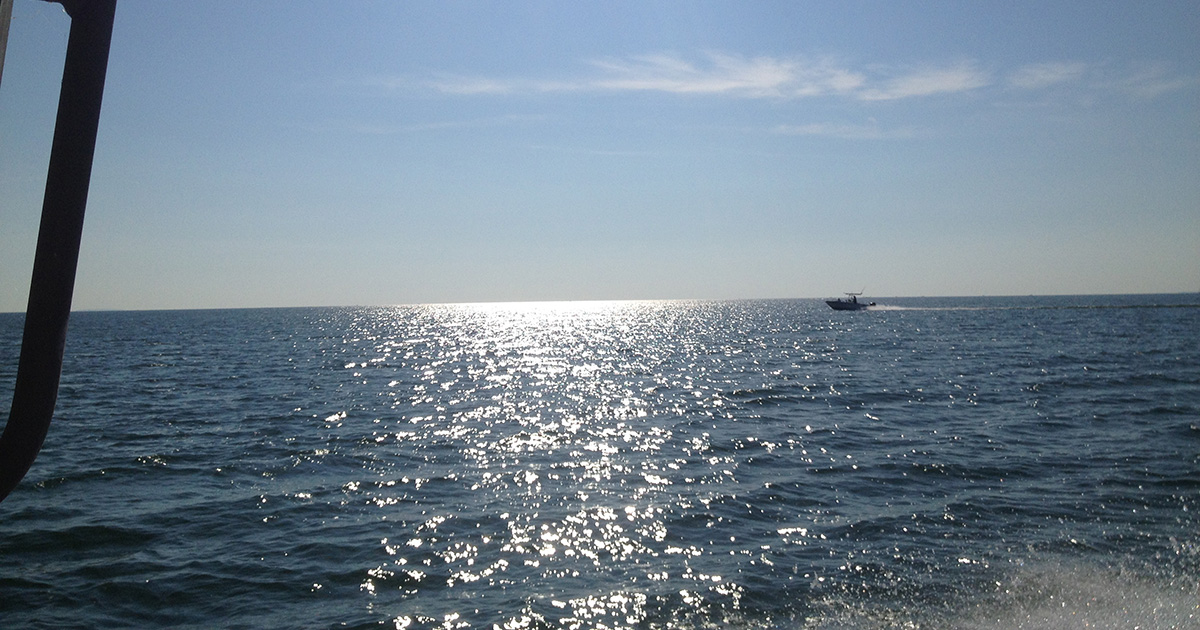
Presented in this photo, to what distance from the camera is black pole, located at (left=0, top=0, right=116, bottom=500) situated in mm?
1550

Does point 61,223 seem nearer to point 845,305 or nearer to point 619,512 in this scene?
point 619,512

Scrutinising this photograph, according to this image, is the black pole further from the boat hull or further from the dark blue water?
the boat hull

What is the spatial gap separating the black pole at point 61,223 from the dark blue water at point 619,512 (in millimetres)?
10441

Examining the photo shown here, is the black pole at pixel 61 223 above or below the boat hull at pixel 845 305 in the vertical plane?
below

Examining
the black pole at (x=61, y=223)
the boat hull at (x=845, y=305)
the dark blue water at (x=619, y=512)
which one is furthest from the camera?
Result: the boat hull at (x=845, y=305)

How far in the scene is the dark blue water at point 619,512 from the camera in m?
11.8

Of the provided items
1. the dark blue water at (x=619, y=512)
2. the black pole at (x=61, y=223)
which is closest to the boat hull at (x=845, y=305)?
the dark blue water at (x=619, y=512)

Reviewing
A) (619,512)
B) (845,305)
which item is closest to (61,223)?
(619,512)

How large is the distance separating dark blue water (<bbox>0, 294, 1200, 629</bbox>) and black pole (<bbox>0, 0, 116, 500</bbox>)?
34.3 ft

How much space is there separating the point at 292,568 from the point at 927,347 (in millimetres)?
62420

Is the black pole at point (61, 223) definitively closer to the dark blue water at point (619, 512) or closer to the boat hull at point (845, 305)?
the dark blue water at point (619, 512)

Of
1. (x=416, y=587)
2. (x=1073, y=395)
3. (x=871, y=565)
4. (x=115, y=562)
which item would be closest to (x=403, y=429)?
(x=115, y=562)

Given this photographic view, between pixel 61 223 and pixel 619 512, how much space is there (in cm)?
1554

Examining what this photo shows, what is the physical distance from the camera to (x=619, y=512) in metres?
16.4
